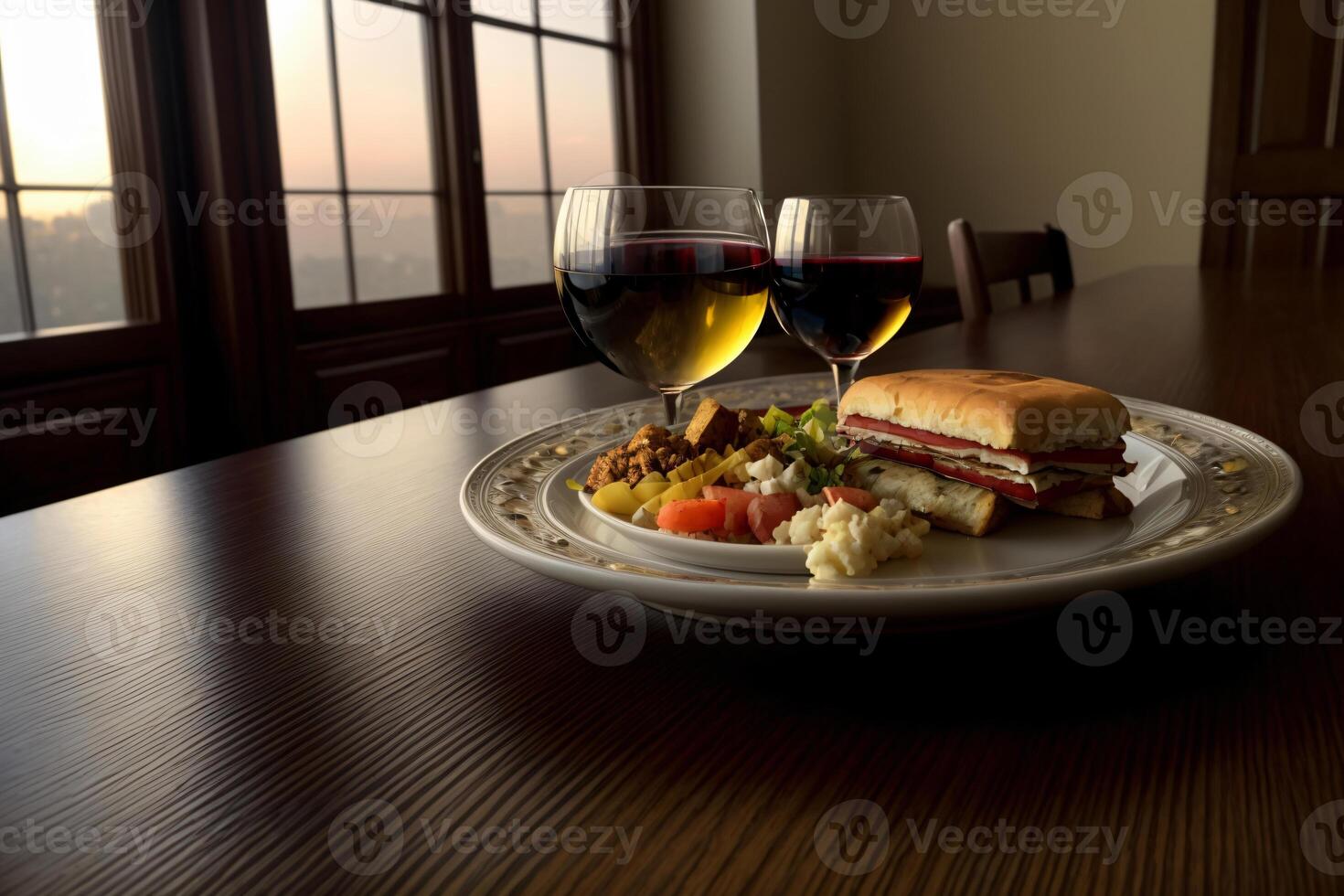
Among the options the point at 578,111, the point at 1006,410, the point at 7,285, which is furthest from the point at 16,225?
the point at 1006,410

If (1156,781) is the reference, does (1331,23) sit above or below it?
above

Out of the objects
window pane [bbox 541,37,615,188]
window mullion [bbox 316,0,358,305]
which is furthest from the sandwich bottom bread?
window pane [bbox 541,37,615,188]

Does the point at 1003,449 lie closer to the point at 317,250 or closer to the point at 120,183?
the point at 120,183

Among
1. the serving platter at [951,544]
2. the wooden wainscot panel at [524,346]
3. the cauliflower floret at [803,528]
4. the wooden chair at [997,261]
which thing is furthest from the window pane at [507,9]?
the cauliflower floret at [803,528]

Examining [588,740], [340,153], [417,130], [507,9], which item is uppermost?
[507,9]

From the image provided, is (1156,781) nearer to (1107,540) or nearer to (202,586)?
(1107,540)

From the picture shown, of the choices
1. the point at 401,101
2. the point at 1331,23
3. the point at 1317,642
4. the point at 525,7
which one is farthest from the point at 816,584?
the point at 1331,23
